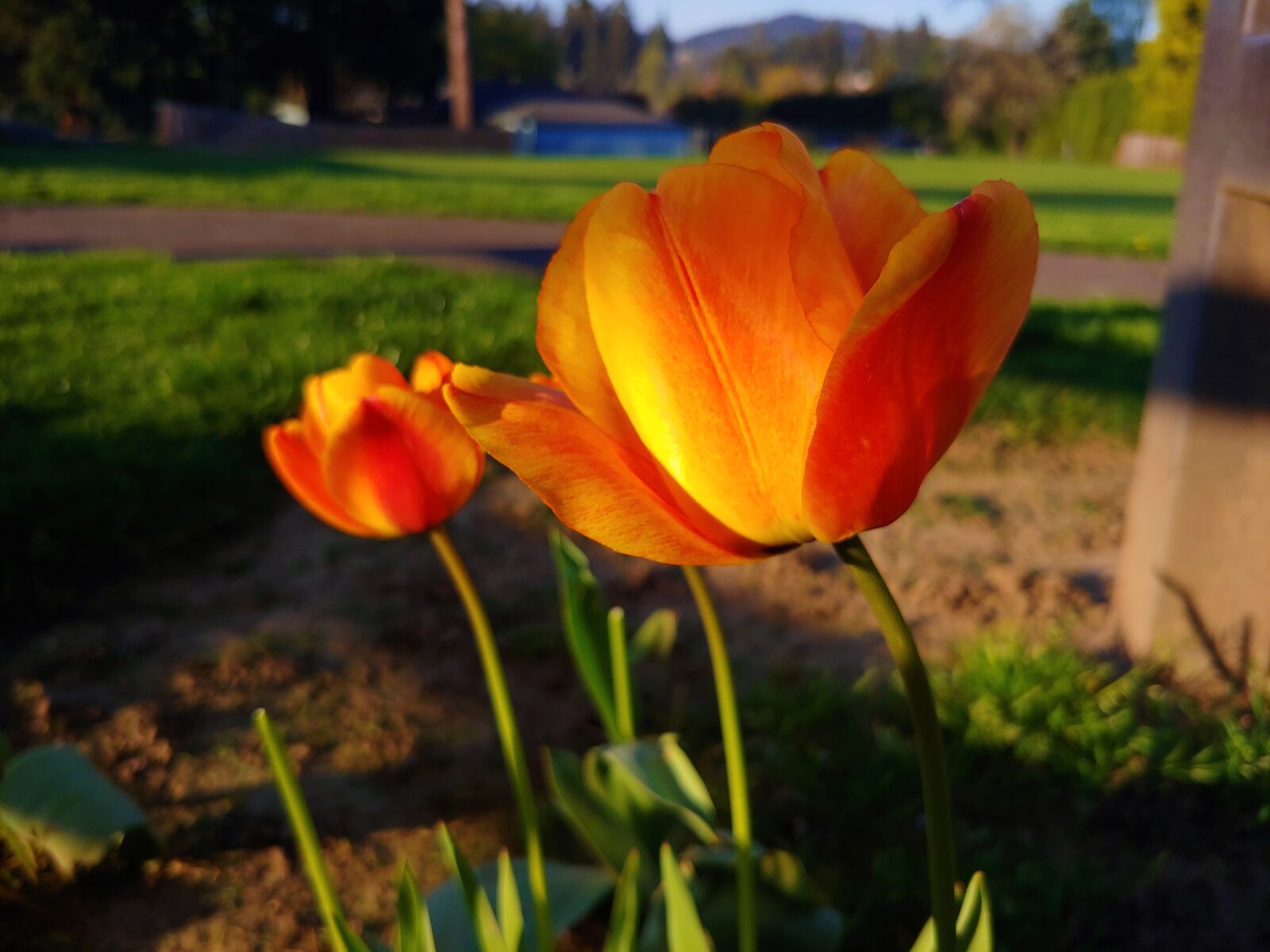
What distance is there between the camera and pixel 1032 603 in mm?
2277

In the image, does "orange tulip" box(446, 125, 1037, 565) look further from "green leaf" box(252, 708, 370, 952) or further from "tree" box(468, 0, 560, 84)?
"tree" box(468, 0, 560, 84)

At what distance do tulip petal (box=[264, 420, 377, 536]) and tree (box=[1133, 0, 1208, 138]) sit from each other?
108 feet

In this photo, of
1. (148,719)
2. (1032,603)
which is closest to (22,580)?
(148,719)

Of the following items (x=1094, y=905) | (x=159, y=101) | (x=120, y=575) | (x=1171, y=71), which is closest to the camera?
(x=1094, y=905)

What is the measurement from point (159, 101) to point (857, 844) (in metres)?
37.8

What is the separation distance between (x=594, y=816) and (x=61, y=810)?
2.18ft

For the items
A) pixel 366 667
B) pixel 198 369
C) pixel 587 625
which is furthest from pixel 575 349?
pixel 198 369

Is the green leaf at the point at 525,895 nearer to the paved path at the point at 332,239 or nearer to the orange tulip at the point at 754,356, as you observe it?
the orange tulip at the point at 754,356

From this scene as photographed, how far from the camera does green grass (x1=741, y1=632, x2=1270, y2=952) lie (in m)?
1.41

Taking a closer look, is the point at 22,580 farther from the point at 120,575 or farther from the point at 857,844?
the point at 857,844

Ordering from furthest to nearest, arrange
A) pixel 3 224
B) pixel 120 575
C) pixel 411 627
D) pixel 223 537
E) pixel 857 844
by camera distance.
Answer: pixel 3 224 → pixel 223 537 → pixel 120 575 → pixel 411 627 → pixel 857 844

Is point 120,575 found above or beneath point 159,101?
beneath

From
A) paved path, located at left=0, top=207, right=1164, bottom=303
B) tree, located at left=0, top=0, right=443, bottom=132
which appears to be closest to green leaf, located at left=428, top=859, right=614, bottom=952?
paved path, located at left=0, top=207, right=1164, bottom=303

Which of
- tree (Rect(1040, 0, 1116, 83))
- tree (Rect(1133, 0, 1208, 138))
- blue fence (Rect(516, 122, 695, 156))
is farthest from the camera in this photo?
blue fence (Rect(516, 122, 695, 156))
